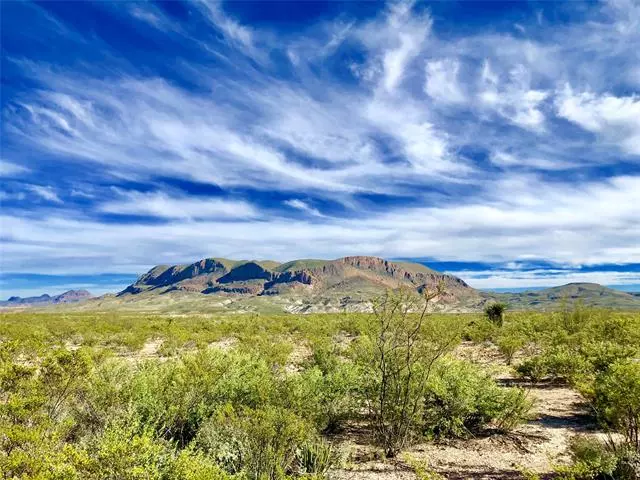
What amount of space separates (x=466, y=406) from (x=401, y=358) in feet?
9.07

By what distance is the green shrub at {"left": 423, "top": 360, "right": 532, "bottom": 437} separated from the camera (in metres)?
11.3

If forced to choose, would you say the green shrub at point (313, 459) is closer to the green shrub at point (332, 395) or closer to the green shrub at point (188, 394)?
the green shrub at point (332, 395)

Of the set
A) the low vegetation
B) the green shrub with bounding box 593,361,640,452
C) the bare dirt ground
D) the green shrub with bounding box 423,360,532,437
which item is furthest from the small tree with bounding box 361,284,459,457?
the green shrub with bounding box 593,361,640,452

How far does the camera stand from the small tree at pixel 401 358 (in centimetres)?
1002

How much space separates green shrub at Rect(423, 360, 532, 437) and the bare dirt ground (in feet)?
1.41

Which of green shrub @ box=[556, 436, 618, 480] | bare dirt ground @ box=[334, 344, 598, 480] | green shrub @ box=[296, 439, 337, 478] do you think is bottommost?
bare dirt ground @ box=[334, 344, 598, 480]

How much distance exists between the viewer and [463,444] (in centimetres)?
1087

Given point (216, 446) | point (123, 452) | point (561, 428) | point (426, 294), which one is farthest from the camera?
point (561, 428)

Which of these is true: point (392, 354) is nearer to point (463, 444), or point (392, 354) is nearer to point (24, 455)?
point (463, 444)

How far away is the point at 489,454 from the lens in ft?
33.5

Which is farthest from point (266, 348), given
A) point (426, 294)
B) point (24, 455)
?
point (24, 455)

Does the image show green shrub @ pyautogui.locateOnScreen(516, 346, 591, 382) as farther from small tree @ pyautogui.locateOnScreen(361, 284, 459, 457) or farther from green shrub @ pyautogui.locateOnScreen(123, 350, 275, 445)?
green shrub @ pyautogui.locateOnScreen(123, 350, 275, 445)

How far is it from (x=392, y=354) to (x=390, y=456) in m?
2.54

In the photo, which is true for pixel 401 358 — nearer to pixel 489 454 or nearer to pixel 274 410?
pixel 489 454
